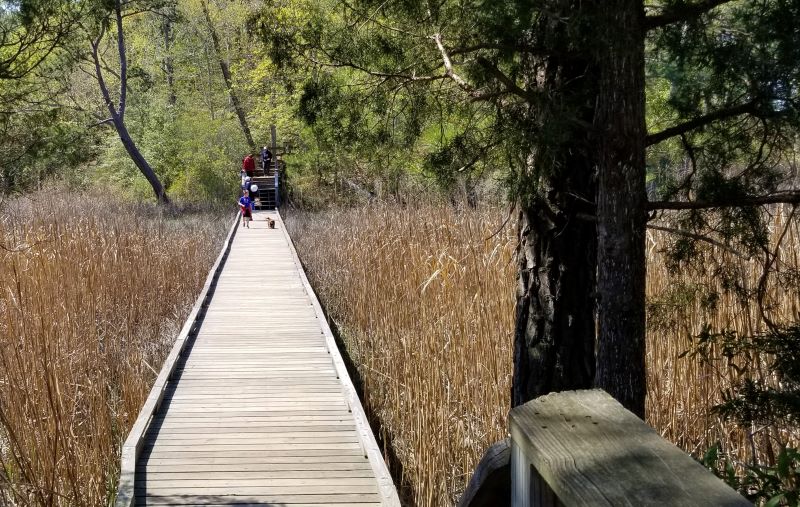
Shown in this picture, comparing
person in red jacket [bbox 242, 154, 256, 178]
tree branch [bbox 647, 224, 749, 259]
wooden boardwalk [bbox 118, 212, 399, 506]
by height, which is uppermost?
person in red jacket [bbox 242, 154, 256, 178]

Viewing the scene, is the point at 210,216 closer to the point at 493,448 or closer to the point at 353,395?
the point at 353,395

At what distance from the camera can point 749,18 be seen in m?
2.11

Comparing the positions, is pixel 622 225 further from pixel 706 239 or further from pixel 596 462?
pixel 596 462

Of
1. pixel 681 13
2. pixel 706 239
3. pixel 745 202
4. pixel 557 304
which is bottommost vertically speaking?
pixel 557 304

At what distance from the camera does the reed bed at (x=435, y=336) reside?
377 centimetres

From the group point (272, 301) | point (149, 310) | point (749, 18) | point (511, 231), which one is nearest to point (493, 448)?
point (749, 18)

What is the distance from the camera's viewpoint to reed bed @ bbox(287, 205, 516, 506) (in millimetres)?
3771

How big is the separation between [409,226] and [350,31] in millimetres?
3123

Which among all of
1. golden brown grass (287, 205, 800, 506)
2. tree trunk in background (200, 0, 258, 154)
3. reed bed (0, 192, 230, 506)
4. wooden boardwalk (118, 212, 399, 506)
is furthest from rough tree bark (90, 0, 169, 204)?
golden brown grass (287, 205, 800, 506)

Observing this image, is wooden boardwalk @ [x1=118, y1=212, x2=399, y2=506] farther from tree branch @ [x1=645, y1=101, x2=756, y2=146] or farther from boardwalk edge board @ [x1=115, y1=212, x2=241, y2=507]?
tree branch @ [x1=645, y1=101, x2=756, y2=146]

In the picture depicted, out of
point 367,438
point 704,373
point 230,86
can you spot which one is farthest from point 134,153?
point 704,373

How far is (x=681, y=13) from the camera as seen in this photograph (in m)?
2.18

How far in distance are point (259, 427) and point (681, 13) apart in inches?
136

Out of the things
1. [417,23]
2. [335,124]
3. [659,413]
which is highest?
[417,23]
